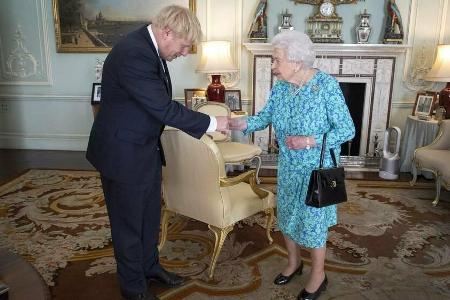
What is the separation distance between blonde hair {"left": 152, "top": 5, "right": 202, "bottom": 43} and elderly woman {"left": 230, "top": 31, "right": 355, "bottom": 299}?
0.44 meters

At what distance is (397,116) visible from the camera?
16.4 ft

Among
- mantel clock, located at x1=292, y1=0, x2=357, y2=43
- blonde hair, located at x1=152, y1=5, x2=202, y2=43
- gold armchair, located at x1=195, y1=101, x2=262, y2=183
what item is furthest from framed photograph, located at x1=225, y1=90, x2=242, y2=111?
blonde hair, located at x1=152, y1=5, x2=202, y2=43

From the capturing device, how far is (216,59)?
4.51 metres

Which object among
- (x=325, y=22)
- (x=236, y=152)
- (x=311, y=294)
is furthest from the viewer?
(x=325, y=22)

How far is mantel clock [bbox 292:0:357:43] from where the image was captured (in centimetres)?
471

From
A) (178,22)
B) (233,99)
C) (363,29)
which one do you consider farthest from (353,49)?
(178,22)

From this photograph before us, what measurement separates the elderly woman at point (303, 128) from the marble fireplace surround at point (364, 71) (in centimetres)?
274

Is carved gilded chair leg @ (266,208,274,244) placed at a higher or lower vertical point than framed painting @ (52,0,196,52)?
lower

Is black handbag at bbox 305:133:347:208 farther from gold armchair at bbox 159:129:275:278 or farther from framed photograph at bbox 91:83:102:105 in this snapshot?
framed photograph at bbox 91:83:102:105

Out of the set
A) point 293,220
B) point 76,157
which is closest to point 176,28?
point 293,220

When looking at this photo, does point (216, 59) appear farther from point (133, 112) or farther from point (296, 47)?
point (133, 112)

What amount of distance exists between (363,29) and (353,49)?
0.26 m

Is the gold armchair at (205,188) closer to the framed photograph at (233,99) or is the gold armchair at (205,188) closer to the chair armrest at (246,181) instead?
the chair armrest at (246,181)

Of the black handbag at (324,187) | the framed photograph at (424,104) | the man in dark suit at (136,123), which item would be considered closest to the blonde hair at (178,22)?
the man in dark suit at (136,123)
